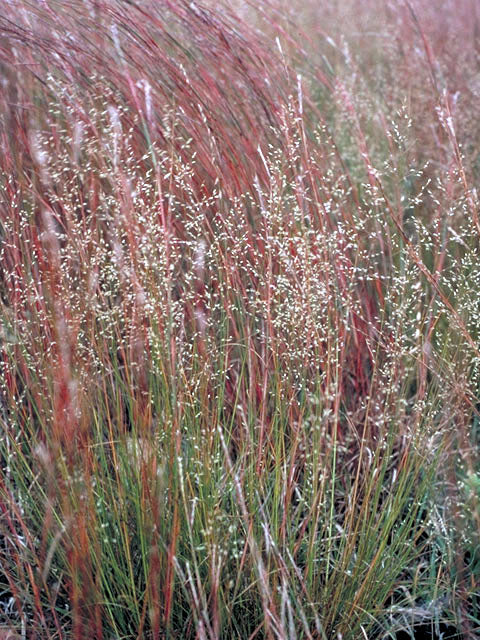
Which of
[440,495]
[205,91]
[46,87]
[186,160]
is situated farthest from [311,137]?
[440,495]

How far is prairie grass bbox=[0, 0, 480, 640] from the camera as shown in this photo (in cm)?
129

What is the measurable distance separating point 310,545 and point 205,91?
1172 millimetres

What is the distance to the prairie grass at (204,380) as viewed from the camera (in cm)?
129

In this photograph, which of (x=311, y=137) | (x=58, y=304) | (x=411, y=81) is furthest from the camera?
(x=411, y=81)

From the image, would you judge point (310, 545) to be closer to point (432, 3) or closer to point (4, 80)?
point (4, 80)

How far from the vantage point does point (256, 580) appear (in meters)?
1.25

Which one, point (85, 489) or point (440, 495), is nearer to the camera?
point (85, 489)

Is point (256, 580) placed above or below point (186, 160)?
below

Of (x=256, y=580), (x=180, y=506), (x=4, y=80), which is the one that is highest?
Answer: (x=4, y=80)

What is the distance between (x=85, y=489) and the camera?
1.30 metres

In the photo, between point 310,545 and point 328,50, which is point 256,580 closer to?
point 310,545

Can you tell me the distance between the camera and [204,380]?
1.36 metres

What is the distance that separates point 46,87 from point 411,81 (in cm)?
157

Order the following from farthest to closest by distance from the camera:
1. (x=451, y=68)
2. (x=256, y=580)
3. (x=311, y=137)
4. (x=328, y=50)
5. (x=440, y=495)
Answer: (x=328, y=50) → (x=451, y=68) → (x=311, y=137) → (x=440, y=495) → (x=256, y=580)
